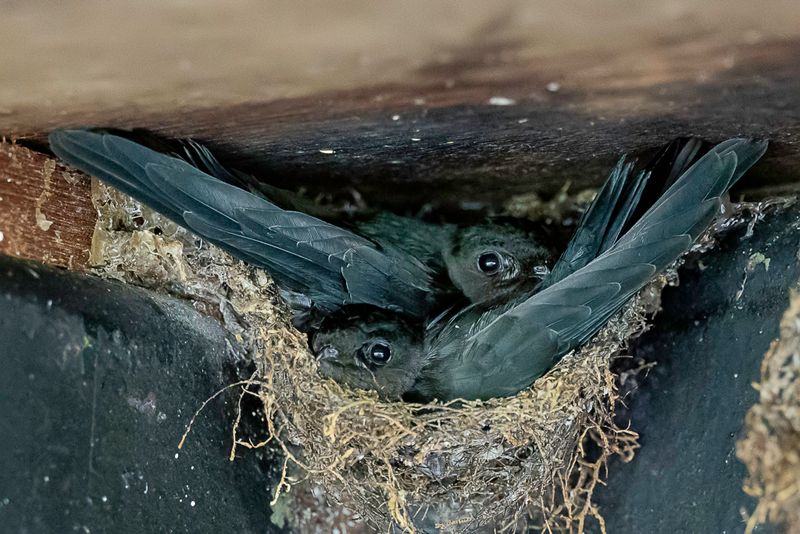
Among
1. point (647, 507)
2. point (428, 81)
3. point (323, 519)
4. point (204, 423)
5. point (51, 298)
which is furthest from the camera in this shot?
point (323, 519)

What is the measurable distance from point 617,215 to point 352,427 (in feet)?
2.24

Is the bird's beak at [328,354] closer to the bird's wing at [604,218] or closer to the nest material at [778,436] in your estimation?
the bird's wing at [604,218]

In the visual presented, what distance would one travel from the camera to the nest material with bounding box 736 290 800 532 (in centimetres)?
133

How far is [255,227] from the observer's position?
155 cm

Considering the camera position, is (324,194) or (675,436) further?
(324,194)

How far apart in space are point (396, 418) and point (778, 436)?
697mm

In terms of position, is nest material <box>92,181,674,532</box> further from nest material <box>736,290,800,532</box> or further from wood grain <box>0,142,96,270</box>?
nest material <box>736,290,800,532</box>

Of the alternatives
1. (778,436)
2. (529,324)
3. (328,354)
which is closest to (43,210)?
(328,354)

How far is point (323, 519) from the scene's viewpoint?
1.90m

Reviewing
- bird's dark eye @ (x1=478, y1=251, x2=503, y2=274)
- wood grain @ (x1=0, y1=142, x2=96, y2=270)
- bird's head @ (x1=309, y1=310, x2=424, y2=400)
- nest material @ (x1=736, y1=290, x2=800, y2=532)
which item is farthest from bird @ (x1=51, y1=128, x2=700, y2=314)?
nest material @ (x1=736, y1=290, x2=800, y2=532)

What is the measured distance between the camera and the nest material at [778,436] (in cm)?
133

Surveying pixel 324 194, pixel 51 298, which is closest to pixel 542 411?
pixel 324 194

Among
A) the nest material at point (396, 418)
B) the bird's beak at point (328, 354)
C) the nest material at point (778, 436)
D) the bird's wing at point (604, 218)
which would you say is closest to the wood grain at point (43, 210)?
the nest material at point (396, 418)

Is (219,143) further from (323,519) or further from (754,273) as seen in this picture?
(754,273)
